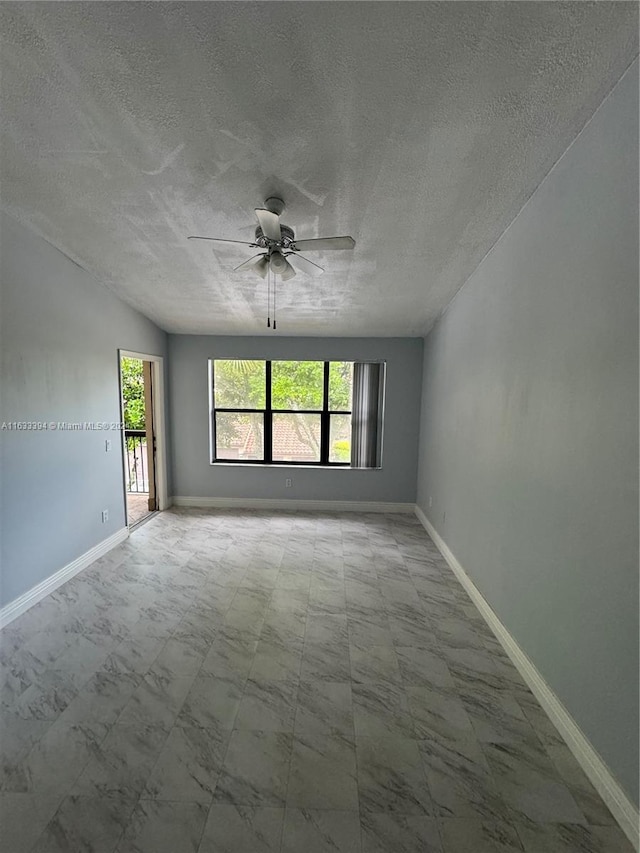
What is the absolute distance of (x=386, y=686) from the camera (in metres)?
1.98

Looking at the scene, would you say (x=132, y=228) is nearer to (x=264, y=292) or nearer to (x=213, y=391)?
(x=264, y=292)

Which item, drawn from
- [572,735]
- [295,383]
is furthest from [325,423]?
[572,735]

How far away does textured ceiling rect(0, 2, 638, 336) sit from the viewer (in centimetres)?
129

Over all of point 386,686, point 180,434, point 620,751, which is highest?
point 180,434

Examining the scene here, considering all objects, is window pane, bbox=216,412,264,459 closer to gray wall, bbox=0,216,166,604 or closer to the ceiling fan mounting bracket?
gray wall, bbox=0,216,166,604

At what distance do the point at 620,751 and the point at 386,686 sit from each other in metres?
1.02

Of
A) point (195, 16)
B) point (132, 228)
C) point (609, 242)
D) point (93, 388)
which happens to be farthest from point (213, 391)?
point (609, 242)

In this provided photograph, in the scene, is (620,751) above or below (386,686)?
above

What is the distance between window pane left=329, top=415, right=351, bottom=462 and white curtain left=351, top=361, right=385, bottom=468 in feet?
0.32

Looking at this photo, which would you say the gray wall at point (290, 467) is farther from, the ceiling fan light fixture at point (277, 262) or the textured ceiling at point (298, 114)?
the ceiling fan light fixture at point (277, 262)

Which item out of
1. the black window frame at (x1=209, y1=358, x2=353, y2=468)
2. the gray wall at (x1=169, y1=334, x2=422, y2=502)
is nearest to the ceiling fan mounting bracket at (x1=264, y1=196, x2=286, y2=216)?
the gray wall at (x1=169, y1=334, x2=422, y2=502)

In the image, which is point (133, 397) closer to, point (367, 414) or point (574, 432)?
point (367, 414)

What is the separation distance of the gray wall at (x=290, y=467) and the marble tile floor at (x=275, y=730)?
6.99ft

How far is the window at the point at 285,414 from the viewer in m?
5.15
